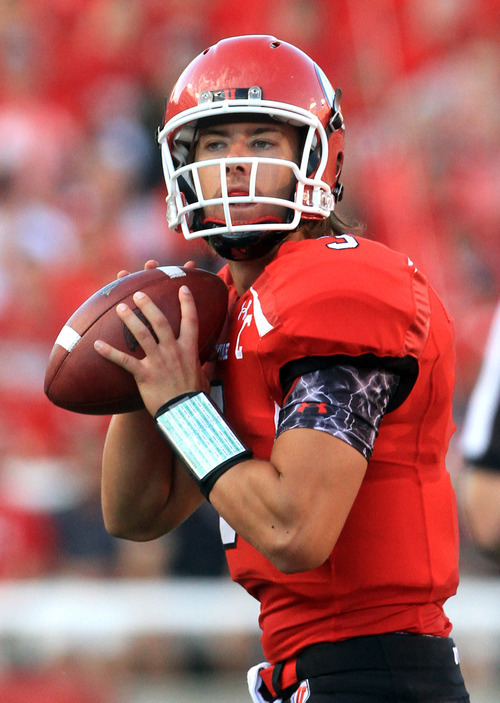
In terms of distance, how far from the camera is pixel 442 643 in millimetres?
1700

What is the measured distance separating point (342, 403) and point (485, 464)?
291 millimetres

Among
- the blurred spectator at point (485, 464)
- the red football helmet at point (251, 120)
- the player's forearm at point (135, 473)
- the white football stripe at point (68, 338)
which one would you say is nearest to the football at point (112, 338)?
the white football stripe at point (68, 338)

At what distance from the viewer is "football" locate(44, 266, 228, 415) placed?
5.78 ft

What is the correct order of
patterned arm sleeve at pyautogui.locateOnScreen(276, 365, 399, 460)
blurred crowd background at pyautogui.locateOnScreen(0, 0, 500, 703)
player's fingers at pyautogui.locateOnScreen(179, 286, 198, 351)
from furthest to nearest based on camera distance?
blurred crowd background at pyautogui.locateOnScreen(0, 0, 500, 703), player's fingers at pyautogui.locateOnScreen(179, 286, 198, 351), patterned arm sleeve at pyautogui.locateOnScreen(276, 365, 399, 460)

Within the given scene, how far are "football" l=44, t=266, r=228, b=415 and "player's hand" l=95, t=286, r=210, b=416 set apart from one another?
3 cm

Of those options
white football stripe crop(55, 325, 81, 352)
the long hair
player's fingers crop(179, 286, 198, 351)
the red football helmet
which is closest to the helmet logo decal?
the red football helmet

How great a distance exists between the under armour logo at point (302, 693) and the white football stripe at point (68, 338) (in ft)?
2.40

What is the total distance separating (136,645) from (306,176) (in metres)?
2.76

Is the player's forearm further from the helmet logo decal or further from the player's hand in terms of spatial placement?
the helmet logo decal

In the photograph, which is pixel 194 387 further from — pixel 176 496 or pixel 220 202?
pixel 176 496

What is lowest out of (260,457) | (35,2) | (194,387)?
(260,457)

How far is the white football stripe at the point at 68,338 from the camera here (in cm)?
180

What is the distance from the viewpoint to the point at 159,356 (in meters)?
1.71

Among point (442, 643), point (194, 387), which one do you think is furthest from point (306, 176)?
point (442, 643)
